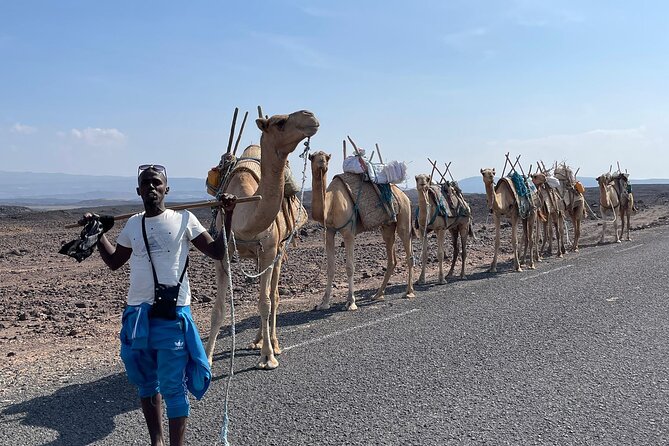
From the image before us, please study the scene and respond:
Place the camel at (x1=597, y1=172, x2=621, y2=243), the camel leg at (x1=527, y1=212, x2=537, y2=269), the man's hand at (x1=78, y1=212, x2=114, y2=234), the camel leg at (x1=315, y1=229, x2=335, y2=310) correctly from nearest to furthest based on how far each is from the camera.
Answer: the man's hand at (x1=78, y1=212, x2=114, y2=234), the camel leg at (x1=315, y1=229, x2=335, y2=310), the camel leg at (x1=527, y1=212, x2=537, y2=269), the camel at (x1=597, y1=172, x2=621, y2=243)

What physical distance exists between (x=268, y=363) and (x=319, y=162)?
3.63 metres

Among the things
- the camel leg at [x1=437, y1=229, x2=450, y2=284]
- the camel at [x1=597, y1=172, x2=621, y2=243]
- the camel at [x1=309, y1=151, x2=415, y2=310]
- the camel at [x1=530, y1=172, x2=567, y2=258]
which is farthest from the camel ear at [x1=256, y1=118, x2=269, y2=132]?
the camel at [x1=597, y1=172, x2=621, y2=243]

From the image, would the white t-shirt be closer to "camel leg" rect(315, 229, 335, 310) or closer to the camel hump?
"camel leg" rect(315, 229, 335, 310)

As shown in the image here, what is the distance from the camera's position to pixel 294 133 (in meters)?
6.38

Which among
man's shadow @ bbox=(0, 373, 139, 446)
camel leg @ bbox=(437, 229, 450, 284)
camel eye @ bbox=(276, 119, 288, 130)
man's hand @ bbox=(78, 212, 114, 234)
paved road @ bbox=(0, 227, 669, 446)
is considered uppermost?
camel eye @ bbox=(276, 119, 288, 130)

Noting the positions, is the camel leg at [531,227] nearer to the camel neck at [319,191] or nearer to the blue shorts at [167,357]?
the camel neck at [319,191]

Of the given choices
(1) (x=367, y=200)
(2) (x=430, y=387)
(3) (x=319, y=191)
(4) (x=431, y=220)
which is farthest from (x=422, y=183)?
(2) (x=430, y=387)

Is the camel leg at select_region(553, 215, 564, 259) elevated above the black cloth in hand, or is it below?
below

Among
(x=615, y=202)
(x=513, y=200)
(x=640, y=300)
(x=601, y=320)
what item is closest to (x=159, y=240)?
(x=601, y=320)

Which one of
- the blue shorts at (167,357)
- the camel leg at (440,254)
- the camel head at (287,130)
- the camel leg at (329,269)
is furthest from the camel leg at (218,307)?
the camel leg at (440,254)

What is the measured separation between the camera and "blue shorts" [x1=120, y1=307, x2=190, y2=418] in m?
4.36

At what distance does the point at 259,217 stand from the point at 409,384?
2.21m

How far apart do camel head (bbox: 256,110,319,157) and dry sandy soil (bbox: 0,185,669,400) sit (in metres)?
1.32

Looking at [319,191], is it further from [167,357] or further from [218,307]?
[167,357]
